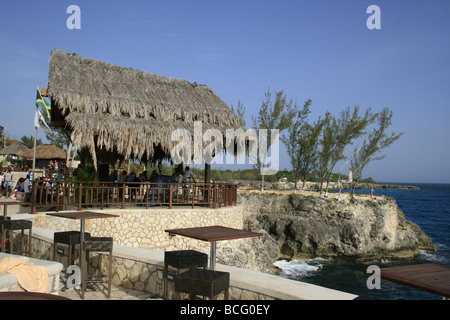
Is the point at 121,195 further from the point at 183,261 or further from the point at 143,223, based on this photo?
the point at 183,261

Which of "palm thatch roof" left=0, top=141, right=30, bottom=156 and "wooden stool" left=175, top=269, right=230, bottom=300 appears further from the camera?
"palm thatch roof" left=0, top=141, right=30, bottom=156

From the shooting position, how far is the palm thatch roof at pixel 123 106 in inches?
423

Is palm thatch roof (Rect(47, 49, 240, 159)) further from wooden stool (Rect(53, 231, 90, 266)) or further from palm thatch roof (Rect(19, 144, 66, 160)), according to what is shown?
palm thatch roof (Rect(19, 144, 66, 160))

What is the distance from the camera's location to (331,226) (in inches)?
818

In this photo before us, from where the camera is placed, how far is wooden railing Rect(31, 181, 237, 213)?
9.91 meters

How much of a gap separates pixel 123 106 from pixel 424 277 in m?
10.6

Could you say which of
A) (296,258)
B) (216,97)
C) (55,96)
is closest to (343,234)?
(296,258)

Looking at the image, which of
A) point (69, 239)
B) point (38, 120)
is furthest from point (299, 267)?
point (38, 120)

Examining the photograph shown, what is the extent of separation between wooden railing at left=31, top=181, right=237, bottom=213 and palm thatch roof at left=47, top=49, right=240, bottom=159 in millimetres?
1257

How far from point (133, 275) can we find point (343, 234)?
17793 mm

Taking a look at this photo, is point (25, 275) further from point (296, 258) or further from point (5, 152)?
point (5, 152)

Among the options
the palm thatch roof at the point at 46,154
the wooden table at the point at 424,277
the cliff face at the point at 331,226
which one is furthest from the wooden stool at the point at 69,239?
the palm thatch roof at the point at 46,154

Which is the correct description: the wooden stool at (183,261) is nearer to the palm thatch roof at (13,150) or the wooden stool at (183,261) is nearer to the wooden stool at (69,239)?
the wooden stool at (69,239)

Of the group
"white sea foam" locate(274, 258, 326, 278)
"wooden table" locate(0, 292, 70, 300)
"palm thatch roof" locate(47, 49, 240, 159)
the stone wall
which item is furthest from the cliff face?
"wooden table" locate(0, 292, 70, 300)
